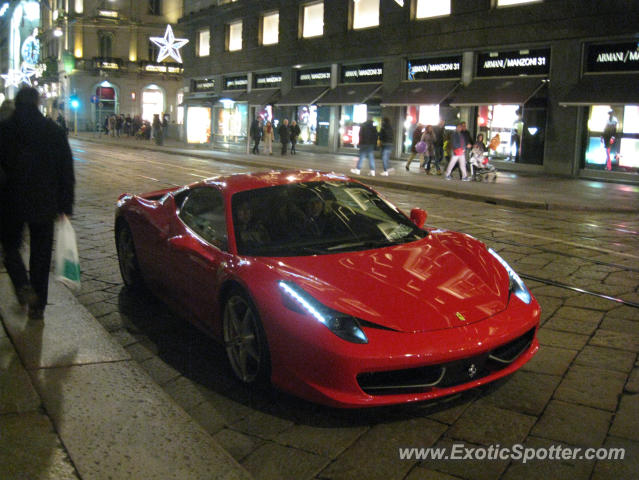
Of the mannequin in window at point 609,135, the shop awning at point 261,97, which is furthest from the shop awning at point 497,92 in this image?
the shop awning at point 261,97

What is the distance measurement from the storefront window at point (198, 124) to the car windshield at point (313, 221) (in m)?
30.6

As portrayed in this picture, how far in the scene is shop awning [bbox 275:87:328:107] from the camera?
102 ft

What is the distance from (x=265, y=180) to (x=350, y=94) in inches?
983

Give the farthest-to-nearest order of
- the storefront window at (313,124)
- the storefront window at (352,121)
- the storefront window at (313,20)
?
the storefront window at (313,124) < the storefront window at (313,20) < the storefront window at (352,121)

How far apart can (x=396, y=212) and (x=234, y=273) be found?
159cm

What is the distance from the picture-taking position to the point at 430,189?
15930 mm

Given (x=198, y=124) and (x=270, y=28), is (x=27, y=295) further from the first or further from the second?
(x=270, y=28)

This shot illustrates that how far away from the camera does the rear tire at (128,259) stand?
5766 mm

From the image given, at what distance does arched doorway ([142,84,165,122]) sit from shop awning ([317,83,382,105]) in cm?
3209

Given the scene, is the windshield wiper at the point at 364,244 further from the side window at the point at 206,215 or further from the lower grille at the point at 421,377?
the lower grille at the point at 421,377

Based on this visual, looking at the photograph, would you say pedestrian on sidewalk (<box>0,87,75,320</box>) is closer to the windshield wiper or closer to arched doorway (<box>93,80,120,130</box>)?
the windshield wiper

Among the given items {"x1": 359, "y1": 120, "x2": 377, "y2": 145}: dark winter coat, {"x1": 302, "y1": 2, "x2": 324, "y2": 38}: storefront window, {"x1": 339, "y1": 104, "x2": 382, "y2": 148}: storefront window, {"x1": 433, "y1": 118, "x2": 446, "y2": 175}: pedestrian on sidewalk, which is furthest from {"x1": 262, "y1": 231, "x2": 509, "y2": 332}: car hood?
{"x1": 302, "y1": 2, "x2": 324, "y2": 38}: storefront window

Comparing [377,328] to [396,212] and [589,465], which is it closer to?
[589,465]

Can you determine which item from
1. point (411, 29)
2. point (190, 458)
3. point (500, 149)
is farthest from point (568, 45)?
point (190, 458)
